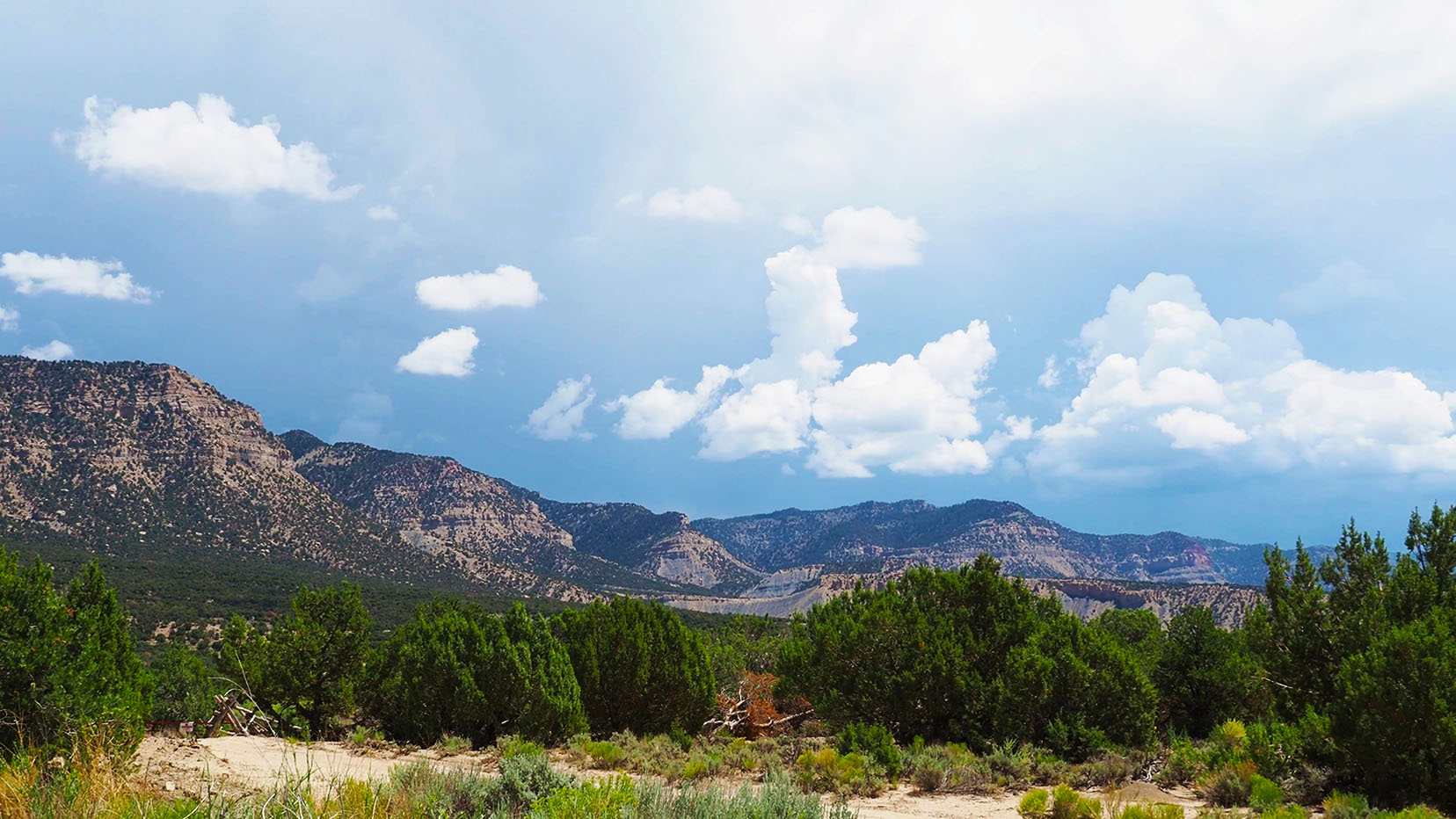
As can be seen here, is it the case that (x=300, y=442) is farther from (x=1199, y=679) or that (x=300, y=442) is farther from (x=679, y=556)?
(x=1199, y=679)

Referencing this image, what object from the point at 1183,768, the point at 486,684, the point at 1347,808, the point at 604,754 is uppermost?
the point at 1347,808

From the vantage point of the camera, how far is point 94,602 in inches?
589

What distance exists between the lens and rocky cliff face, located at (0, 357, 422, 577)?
65.8 metres

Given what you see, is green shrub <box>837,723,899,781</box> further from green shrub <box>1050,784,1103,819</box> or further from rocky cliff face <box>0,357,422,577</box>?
rocky cliff face <box>0,357,422,577</box>

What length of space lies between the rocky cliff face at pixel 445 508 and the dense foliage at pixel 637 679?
10256cm

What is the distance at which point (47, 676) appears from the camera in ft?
29.1

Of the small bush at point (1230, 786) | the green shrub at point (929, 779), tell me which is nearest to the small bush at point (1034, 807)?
the green shrub at point (929, 779)

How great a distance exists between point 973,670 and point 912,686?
4.29 ft

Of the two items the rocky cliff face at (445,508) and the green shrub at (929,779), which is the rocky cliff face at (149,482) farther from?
the green shrub at (929,779)

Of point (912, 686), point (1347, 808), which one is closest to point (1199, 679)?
point (912, 686)

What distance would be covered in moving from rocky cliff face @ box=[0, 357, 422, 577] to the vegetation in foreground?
179 feet

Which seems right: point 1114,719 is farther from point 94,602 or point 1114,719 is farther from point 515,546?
point 515,546

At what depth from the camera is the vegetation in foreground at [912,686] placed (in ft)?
31.4

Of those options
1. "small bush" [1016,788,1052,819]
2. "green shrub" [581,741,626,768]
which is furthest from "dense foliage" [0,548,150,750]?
"small bush" [1016,788,1052,819]
